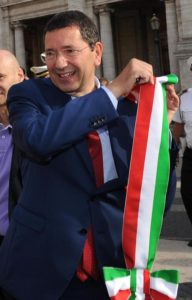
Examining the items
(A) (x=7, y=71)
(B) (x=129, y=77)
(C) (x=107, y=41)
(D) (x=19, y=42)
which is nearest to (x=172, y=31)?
(C) (x=107, y=41)

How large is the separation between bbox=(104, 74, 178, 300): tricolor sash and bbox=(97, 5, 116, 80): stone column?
88.8 feet

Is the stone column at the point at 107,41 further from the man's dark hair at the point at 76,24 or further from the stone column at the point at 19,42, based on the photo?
the man's dark hair at the point at 76,24

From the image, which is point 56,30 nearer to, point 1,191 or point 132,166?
point 132,166

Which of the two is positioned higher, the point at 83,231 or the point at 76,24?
the point at 76,24

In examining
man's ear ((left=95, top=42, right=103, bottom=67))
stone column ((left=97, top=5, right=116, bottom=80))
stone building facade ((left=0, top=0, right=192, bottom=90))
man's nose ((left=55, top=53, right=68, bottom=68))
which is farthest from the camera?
stone column ((left=97, top=5, right=116, bottom=80))

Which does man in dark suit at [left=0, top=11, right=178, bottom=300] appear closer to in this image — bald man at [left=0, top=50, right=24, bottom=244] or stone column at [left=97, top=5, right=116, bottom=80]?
bald man at [left=0, top=50, right=24, bottom=244]

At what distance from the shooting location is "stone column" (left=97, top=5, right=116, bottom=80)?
28859 mm

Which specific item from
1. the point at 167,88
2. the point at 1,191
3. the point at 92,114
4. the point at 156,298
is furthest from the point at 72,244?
the point at 1,191

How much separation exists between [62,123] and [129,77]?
0.85 feet

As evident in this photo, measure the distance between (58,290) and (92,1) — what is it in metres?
28.9

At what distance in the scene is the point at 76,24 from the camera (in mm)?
1767

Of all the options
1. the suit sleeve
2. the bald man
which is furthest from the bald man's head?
the suit sleeve

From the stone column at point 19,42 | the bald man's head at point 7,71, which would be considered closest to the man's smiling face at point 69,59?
the bald man's head at point 7,71

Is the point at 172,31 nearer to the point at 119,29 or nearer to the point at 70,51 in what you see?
the point at 119,29
